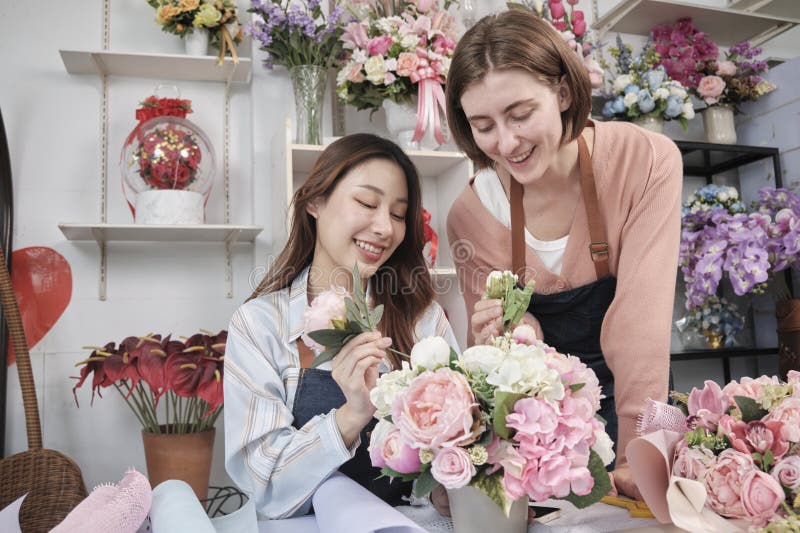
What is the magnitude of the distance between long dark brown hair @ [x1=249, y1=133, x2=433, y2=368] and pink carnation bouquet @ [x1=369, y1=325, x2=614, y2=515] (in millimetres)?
741

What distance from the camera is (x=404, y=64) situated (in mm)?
2168

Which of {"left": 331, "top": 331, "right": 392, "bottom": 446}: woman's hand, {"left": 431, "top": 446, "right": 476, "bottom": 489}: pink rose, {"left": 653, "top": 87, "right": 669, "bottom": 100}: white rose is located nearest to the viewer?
{"left": 431, "top": 446, "right": 476, "bottom": 489}: pink rose

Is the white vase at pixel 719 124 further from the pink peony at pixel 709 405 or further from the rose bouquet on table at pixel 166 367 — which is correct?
the pink peony at pixel 709 405

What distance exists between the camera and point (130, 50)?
247 cm

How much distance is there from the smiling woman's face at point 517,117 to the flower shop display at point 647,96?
56.7 inches

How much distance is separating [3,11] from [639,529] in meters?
2.63

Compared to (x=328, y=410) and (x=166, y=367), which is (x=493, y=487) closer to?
(x=328, y=410)

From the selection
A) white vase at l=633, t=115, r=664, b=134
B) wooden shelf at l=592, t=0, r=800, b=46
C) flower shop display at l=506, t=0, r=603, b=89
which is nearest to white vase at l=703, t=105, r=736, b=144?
white vase at l=633, t=115, r=664, b=134

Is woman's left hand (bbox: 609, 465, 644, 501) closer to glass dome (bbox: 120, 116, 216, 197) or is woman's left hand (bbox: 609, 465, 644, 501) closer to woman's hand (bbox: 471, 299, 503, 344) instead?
woman's hand (bbox: 471, 299, 503, 344)

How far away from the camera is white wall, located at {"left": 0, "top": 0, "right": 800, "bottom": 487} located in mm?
2312

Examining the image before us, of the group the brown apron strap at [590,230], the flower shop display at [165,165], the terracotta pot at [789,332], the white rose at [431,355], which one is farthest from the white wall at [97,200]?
the terracotta pot at [789,332]

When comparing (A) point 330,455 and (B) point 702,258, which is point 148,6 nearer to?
(A) point 330,455

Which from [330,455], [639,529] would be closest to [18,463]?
[330,455]

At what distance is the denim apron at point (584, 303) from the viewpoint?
1.47 metres
